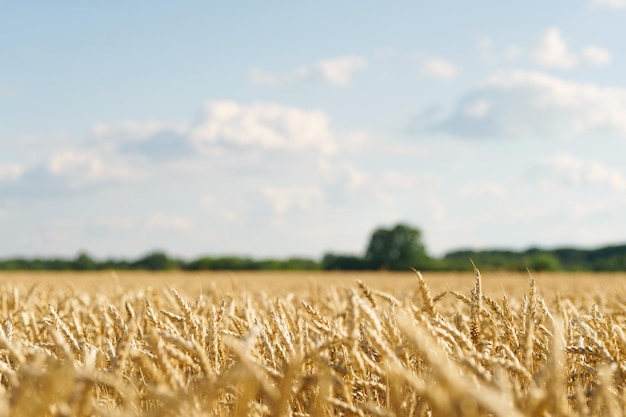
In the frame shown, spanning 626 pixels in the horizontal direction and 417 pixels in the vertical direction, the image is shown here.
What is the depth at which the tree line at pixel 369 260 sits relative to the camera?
64812 mm

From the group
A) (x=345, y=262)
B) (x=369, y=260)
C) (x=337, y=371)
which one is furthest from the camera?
(x=369, y=260)

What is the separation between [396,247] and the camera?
7531cm

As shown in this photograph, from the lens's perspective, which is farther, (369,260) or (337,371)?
(369,260)

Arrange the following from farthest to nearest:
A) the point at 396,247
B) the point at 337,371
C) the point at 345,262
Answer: the point at 396,247 < the point at 345,262 < the point at 337,371

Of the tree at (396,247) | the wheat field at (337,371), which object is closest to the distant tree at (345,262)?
the tree at (396,247)

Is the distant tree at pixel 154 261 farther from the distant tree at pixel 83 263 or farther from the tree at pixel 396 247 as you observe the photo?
the tree at pixel 396 247

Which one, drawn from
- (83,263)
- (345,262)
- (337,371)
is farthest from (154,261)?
(337,371)

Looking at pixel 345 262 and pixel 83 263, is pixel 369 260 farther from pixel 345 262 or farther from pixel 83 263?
pixel 83 263

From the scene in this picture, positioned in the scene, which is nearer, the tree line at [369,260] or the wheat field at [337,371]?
the wheat field at [337,371]

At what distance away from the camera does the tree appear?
241 feet

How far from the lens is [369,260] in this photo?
72.5 m

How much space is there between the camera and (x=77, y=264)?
226 feet

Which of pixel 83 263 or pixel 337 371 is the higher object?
pixel 337 371

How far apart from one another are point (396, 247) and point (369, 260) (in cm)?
457
